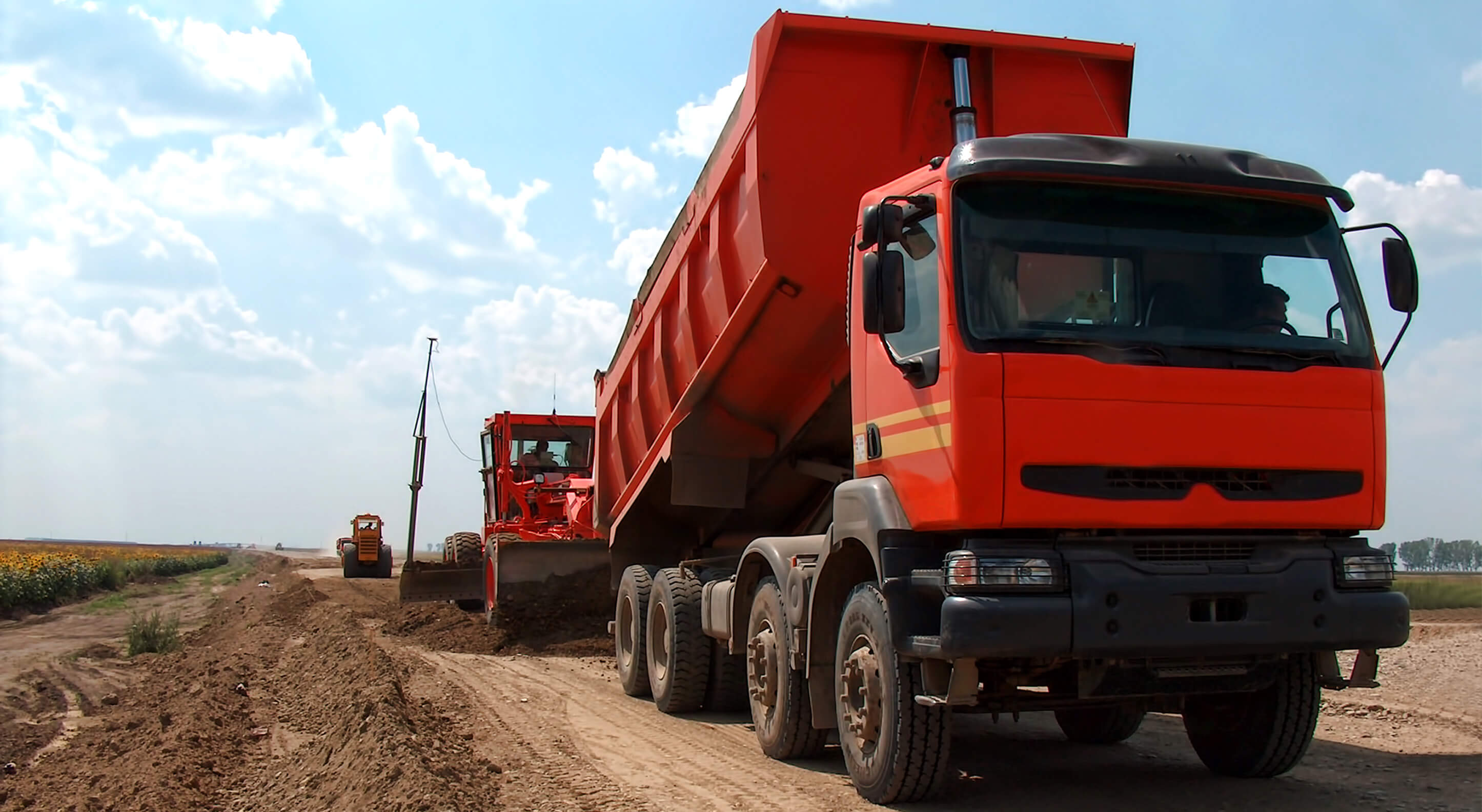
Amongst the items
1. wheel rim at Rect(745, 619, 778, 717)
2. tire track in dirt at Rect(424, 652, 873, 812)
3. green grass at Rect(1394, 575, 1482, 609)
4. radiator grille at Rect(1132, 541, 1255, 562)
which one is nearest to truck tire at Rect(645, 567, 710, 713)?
tire track in dirt at Rect(424, 652, 873, 812)

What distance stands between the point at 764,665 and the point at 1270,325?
3.64 metres

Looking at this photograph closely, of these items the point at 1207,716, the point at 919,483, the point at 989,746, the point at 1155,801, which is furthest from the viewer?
the point at 989,746

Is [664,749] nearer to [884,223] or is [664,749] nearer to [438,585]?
[884,223]

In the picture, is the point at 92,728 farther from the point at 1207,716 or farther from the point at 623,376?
the point at 1207,716

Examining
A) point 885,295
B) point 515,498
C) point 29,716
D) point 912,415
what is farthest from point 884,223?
point 515,498

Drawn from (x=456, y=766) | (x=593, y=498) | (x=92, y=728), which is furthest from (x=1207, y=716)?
(x=92, y=728)

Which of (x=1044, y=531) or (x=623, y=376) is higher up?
(x=623, y=376)

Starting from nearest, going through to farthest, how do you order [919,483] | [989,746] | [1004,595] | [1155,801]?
[1004,595] < [919,483] < [1155,801] < [989,746]

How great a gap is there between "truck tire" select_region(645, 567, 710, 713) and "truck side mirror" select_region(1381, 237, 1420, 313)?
528 cm

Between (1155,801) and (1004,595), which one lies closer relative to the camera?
(1004,595)

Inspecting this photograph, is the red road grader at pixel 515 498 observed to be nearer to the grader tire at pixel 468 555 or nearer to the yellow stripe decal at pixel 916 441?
the grader tire at pixel 468 555

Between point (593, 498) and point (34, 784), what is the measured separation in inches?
224

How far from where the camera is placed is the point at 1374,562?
204 inches

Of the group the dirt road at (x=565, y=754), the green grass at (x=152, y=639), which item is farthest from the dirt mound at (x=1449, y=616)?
the green grass at (x=152, y=639)
